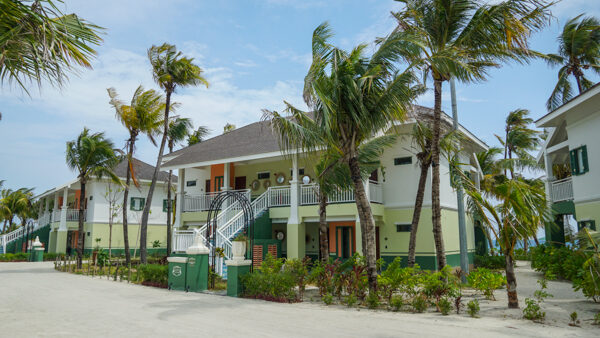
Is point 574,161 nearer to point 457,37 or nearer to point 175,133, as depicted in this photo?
point 457,37

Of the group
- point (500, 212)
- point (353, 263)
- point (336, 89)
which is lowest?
point (353, 263)

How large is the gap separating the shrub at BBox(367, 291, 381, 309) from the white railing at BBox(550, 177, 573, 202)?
14788mm

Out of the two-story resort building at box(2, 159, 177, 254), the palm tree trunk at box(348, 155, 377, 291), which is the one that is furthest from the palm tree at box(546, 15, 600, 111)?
→ the two-story resort building at box(2, 159, 177, 254)

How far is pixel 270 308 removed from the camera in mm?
10758

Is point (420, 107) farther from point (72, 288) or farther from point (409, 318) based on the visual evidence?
point (72, 288)

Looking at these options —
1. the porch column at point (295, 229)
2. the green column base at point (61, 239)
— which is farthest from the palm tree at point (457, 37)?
the green column base at point (61, 239)

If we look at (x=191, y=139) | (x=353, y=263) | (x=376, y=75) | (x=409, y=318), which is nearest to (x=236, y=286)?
(x=353, y=263)

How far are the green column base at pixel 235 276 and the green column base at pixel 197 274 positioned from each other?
1.58 meters

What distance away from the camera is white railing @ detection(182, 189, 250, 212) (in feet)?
75.1

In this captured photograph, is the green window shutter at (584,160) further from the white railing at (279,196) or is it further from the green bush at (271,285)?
the green bush at (271,285)

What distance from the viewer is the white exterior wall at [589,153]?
16.3 m

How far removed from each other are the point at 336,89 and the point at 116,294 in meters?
9.24

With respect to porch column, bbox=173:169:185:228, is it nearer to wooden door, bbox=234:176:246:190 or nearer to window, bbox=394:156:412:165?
wooden door, bbox=234:176:246:190

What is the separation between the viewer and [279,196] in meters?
21.0
